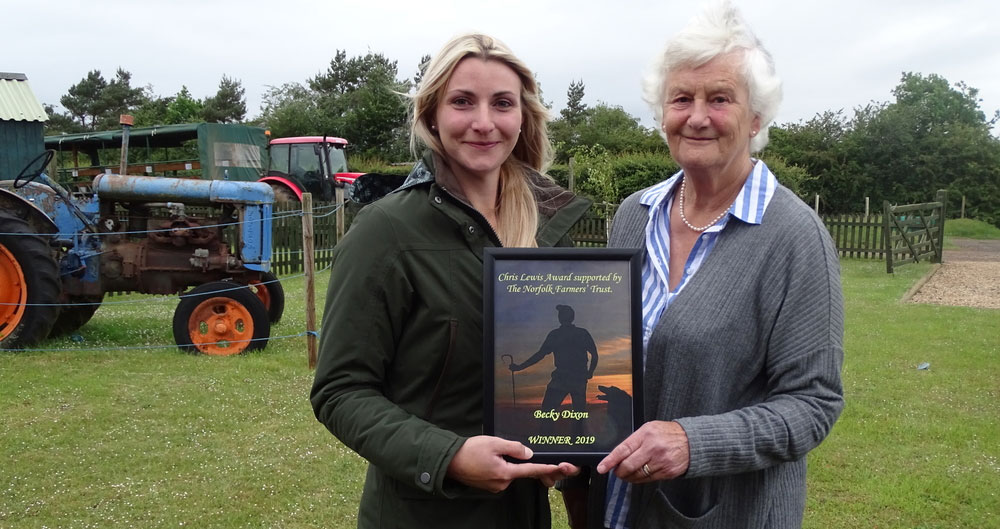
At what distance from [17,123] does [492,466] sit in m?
15.1

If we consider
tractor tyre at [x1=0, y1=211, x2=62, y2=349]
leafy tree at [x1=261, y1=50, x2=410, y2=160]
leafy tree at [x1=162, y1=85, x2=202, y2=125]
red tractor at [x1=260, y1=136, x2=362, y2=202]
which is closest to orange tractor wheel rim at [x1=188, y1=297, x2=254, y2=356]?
tractor tyre at [x1=0, y1=211, x2=62, y2=349]

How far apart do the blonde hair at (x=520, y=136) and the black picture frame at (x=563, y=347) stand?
282 mm

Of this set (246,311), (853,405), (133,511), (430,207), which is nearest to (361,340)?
(430,207)

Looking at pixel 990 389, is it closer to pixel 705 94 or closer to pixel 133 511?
pixel 705 94

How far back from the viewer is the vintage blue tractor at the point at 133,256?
7.82 m

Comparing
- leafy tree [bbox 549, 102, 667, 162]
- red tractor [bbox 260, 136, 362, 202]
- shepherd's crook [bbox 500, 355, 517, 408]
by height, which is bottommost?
shepherd's crook [bbox 500, 355, 517, 408]

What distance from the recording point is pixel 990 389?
22.2 ft

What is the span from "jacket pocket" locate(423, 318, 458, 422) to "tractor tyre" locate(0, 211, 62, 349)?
296 inches

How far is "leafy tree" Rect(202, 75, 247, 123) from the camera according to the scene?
54.0 meters

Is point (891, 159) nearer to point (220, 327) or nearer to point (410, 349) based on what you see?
point (220, 327)

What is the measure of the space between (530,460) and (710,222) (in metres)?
0.75

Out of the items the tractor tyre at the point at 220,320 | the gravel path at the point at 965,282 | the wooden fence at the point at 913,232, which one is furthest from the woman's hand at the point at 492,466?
the wooden fence at the point at 913,232

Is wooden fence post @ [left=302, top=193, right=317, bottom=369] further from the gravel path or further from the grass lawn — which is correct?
the gravel path

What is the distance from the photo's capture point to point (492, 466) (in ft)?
4.96
